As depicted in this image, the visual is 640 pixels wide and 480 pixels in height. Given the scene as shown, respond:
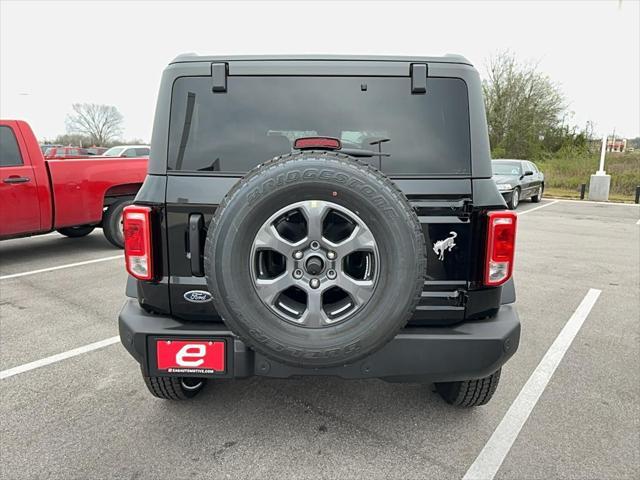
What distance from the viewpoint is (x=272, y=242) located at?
6.31 ft

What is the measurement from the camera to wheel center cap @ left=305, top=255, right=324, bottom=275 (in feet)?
6.29

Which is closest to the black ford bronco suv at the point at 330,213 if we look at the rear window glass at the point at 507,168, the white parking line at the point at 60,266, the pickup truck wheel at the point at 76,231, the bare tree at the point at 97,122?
the white parking line at the point at 60,266

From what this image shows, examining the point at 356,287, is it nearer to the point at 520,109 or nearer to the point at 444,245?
the point at 444,245

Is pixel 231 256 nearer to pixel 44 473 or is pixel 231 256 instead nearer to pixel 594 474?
pixel 44 473

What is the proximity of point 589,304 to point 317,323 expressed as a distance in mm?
4334

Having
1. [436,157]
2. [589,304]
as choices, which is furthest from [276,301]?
[589,304]

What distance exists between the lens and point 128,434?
257 centimetres

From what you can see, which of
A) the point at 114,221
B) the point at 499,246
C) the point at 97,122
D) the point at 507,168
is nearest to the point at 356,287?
the point at 499,246

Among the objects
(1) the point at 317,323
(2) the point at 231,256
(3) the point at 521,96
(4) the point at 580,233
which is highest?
(3) the point at 521,96

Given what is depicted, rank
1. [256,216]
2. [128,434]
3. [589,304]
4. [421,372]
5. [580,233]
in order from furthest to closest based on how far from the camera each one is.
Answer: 1. [580,233]
2. [589,304]
3. [128,434]
4. [421,372]
5. [256,216]

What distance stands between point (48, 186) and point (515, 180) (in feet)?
44.6

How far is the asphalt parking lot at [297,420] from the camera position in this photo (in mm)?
2324

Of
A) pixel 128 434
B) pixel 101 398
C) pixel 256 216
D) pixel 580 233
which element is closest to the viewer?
pixel 256 216

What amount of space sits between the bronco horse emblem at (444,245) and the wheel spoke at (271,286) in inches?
29.8
